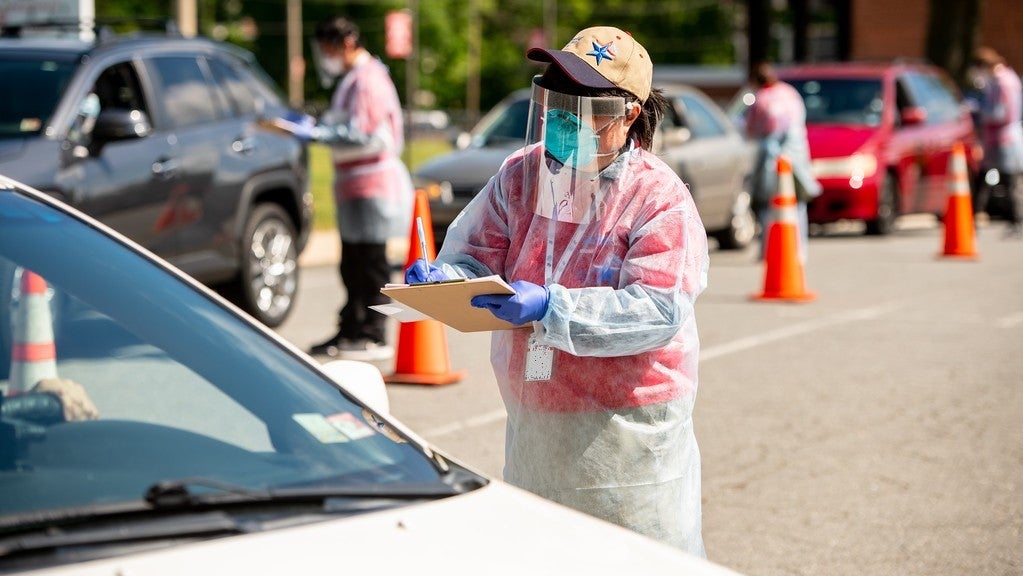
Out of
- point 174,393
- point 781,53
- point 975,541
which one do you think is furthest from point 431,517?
point 781,53

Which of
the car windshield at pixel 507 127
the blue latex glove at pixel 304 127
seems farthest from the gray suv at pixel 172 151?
the car windshield at pixel 507 127

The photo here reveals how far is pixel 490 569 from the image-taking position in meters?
2.49

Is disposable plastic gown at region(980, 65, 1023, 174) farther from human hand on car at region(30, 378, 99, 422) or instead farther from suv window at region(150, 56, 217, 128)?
human hand on car at region(30, 378, 99, 422)

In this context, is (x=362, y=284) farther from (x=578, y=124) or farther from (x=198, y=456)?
(x=198, y=456)

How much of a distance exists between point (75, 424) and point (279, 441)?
15.3 inches

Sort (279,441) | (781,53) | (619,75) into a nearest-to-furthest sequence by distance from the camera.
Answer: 1. (279,441)
2. (619,75)
3. (781,53)

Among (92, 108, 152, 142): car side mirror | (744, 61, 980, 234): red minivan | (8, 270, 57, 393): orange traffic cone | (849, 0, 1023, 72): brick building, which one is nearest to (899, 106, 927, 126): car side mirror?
(744, 61, 980, 234): red minivan

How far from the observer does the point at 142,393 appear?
326cm

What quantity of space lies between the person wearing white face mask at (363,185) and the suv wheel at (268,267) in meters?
1.23

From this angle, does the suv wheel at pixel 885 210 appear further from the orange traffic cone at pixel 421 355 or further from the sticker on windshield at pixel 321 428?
the sticker on windshield at pixel 321 428

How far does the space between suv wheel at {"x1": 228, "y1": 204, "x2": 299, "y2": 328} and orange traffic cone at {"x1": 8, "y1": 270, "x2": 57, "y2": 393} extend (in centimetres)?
721

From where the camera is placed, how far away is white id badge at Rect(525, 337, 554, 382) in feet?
11.4

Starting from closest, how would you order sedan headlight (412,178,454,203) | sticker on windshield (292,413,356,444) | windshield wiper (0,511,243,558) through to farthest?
1. windshield wiper (0,511,243,558)
2. sticker on windshield (292,413,356,444)
3. sedan headlight (412,178,454,203)

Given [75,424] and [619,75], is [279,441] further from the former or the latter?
[619,75]
